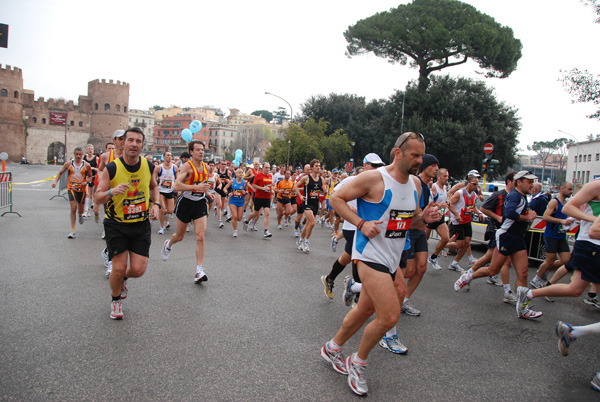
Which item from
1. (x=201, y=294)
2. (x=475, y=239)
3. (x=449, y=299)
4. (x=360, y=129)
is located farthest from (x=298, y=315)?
(x=360, y=129)

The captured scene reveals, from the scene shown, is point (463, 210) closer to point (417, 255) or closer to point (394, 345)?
point (417, 255)

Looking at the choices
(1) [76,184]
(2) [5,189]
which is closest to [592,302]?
(1) [76,184]

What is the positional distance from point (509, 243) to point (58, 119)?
96798mm

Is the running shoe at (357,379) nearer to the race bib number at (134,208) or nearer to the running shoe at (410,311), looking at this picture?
the running shoe at (410,311)

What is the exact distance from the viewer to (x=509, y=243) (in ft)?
18.9

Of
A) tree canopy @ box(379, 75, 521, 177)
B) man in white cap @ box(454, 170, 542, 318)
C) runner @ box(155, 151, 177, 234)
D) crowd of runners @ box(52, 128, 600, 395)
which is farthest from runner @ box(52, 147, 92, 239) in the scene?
tree canopy @ box(379, 75, 521, 177)

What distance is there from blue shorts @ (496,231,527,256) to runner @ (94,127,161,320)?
452 centimetres

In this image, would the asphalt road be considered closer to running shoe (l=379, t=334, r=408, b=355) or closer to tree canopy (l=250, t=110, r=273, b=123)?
running shoe (l=379, t=334, r=408, b=355)

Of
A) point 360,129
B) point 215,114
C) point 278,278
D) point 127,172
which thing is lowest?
point 278,278

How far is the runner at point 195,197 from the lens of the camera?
20.3 feet

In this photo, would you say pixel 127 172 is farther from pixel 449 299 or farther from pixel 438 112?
pixel 438 112

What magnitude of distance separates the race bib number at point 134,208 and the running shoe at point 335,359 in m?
2.43

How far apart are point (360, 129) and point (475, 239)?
40.2 m

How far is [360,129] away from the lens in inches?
1949
